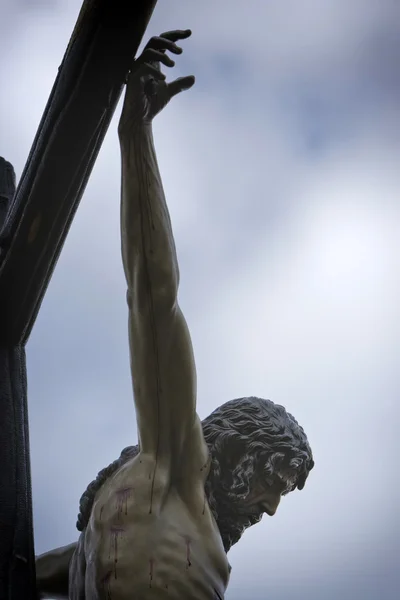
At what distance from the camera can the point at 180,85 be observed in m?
5.07

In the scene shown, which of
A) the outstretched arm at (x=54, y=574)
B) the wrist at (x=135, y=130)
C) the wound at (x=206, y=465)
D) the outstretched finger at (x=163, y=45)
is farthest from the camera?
the outstretched arm at (x=54, y=574)

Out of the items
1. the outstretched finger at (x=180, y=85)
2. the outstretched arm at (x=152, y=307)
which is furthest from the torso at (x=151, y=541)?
the outstretched finger at (x=180, y=85)

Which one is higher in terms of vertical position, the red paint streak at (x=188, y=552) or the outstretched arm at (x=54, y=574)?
the red paint streak at (x=188, y=552)

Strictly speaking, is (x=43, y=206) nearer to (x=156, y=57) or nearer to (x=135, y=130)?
(x=135, y=130)

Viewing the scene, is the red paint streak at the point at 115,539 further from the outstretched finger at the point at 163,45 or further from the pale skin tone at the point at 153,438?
the outstretched finger at the point at 163,45

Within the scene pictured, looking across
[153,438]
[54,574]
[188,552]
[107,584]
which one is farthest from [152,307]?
[54,574]

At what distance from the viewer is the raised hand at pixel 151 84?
4960 mm

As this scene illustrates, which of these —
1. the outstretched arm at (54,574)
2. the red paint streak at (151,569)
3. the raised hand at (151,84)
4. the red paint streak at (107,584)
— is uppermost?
the raised hand at (151,84)

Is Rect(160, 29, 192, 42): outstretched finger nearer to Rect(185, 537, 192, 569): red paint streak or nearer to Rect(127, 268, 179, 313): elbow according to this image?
Rect(127, 268, 179, 313): elbow

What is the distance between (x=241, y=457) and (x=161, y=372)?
68 cm

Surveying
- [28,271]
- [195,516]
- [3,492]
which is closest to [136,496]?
[195,516]

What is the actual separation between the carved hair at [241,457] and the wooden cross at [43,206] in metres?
0.36

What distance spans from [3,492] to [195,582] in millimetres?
936

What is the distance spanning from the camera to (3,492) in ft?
18.2
